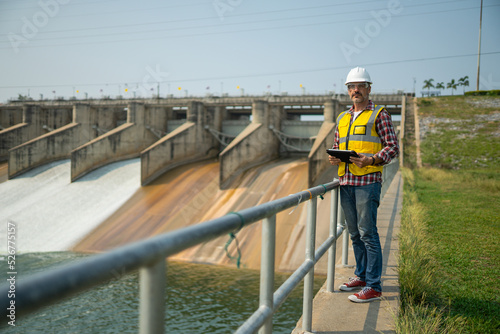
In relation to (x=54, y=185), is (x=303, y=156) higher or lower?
higher

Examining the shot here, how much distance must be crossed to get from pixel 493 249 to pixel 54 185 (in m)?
26.8

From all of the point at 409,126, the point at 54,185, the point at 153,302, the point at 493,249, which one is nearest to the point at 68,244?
the point at 54,185

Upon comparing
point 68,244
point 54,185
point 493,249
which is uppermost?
point 493,249

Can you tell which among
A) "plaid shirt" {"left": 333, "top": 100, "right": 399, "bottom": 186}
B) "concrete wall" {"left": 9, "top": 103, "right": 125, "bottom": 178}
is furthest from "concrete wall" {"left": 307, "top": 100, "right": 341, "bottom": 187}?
"concrete wall" {"left": 9, "top": 103, "right": 125, "bottom": 178}

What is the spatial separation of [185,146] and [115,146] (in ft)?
19.1

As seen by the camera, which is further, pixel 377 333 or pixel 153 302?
pixel 377 333

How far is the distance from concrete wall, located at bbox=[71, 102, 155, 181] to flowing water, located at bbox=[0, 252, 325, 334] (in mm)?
16087

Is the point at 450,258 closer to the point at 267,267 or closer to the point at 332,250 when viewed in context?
the point at 332,250

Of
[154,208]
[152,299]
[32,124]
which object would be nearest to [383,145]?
[152,299]

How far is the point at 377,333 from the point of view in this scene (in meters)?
3.12

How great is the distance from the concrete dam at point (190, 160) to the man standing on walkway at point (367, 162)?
11148 mm

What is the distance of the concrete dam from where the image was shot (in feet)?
62.4

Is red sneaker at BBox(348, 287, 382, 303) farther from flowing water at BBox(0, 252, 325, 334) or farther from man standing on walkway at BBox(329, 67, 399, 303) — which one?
flowing water at BBox(0, 252, 325, 334)

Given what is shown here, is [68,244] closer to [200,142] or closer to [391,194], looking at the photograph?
[200,142]
